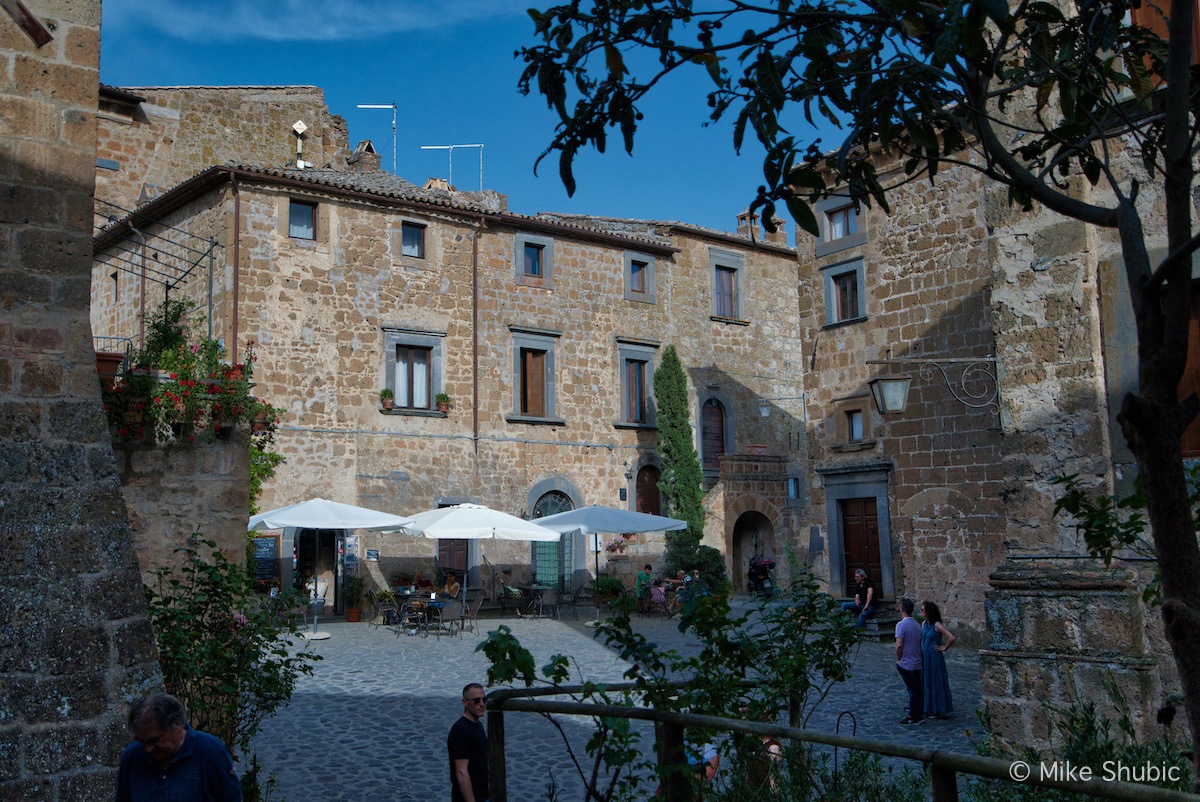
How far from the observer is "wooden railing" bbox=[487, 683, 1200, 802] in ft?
7.61

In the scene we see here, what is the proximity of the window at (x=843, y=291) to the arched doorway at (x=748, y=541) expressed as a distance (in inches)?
381

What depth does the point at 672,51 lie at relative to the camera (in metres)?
3.91

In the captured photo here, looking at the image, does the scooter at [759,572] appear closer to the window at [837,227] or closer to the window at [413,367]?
the window at [413,367]

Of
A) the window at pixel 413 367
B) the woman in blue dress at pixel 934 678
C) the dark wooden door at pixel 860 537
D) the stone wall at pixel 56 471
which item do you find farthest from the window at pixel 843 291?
the stone wall at pixel 56 471

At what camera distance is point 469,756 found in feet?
20.1

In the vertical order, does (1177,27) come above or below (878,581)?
above

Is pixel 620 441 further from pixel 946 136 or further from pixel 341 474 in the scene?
Result: pixel 946 136

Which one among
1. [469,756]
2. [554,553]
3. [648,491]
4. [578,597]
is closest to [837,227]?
[648,491]

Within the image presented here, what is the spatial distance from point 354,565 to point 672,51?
62.8 feet

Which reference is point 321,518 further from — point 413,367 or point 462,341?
point 462,341

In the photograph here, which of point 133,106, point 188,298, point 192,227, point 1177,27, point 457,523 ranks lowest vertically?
point 457,523

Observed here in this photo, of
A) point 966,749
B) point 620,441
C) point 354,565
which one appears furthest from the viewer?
point 620,441

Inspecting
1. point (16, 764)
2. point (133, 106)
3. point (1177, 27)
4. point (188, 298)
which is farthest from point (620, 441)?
point (1177, 27)

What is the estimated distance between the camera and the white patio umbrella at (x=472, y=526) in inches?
743
